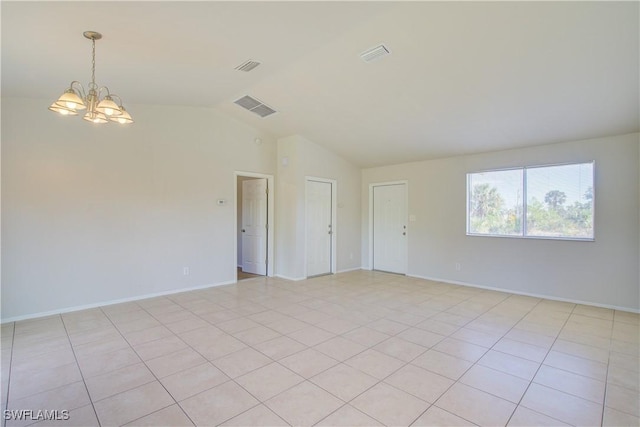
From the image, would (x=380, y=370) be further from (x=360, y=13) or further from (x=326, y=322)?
Result: (x=360, y=13)

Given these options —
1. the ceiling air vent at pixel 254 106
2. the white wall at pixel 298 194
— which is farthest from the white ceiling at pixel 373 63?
the white wall at pixel 298 194

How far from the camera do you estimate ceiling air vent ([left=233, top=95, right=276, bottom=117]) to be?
503cm

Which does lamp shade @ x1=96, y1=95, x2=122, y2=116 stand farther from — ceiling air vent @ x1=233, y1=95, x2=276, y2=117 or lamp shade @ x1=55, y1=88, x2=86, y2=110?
ceiling air vent @ x1=233, y1=95, x2=276, y2=117

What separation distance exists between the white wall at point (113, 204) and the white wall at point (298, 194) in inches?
31.7

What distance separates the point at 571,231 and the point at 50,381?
21.2ft

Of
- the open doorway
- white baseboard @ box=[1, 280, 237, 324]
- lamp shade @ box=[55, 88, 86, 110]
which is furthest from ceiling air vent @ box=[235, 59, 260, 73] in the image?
white baseboard @ box=[1, 280, 237, 324]

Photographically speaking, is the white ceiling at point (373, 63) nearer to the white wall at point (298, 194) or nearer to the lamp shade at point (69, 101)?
the lamp shade at point (69, 101)

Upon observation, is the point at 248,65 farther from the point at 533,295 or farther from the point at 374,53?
the point at 533,295

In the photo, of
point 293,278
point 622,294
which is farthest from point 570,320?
point 293,278

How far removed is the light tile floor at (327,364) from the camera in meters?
2.16

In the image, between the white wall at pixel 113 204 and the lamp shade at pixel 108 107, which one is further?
the white wall at pixel 113 204

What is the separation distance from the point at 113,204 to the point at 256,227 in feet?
9.17

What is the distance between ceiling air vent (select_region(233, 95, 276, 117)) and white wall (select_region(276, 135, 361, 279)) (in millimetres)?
938

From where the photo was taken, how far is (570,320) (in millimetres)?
3984
